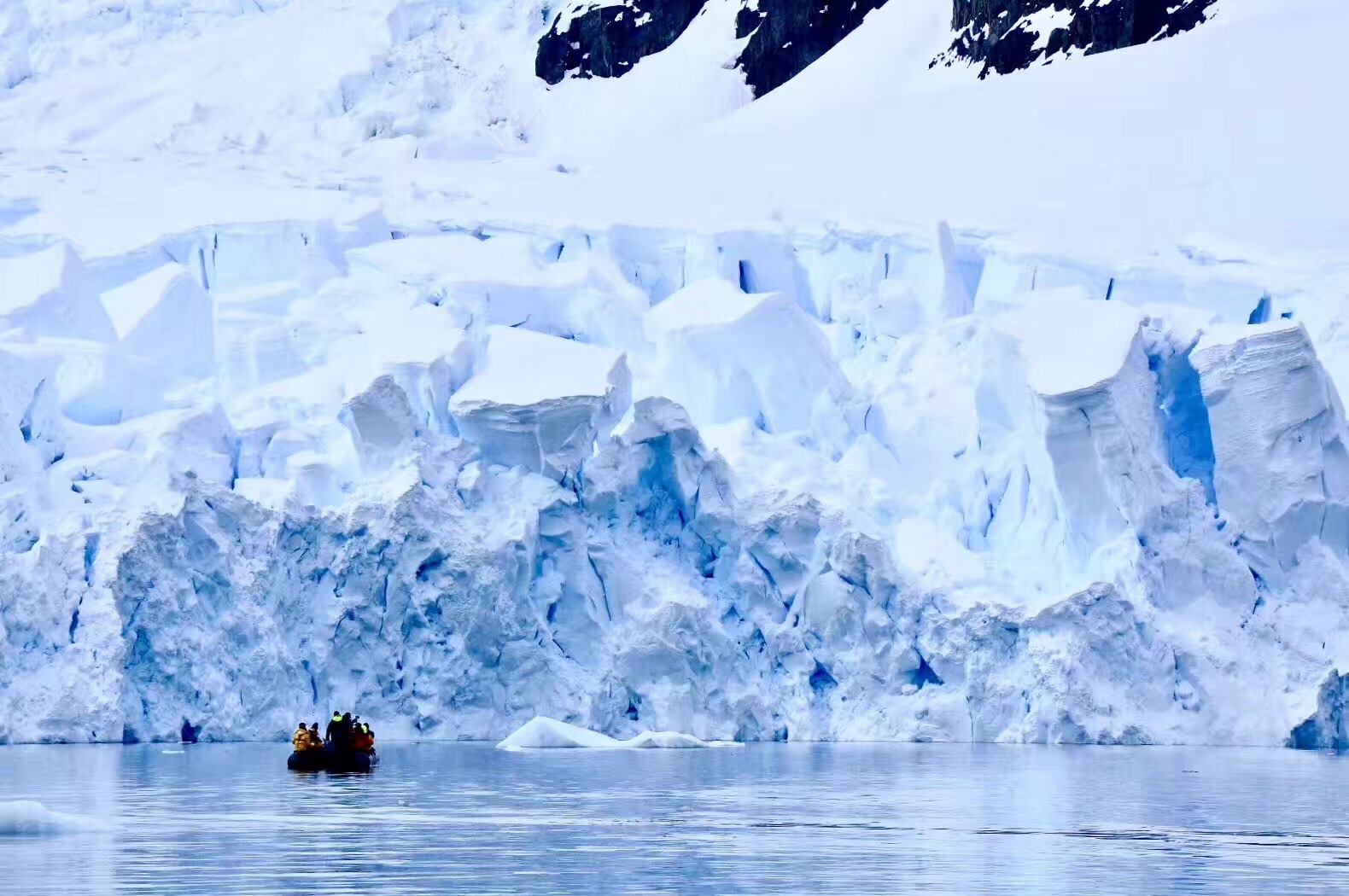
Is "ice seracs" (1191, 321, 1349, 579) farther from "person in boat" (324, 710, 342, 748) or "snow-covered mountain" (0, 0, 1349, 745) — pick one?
"person in boat" (324, 710, 342, 748)

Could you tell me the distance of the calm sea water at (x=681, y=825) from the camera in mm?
10273

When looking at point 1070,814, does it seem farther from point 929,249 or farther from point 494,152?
point 494,152

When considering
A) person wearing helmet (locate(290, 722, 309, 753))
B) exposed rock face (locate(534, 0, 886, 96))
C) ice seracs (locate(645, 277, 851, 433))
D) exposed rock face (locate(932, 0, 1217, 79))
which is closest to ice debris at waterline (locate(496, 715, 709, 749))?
person wearing helmet (locate(290, 722, 309, 753))

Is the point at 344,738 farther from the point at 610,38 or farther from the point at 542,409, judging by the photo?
the point at 610,38

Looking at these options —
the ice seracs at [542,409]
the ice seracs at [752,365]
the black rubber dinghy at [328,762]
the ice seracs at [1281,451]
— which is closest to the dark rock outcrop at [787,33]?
the ice seracs at [752,365]

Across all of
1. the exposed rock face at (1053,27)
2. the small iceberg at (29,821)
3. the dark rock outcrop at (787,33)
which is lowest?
the small iceberg at (29,821)

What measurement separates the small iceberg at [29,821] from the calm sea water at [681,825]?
15 cm

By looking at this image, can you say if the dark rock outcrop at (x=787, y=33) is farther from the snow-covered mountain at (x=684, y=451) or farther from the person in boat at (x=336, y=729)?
the person in boat at (x=336, y=729)

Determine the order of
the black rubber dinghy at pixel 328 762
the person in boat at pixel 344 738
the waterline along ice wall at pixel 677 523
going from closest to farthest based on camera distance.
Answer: the black rubber dinghy at pixel 328 762 < the person in boat at pixel 344 738 < the waterline along ice wall at pixel 677 523

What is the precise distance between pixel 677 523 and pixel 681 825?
11.5 metres

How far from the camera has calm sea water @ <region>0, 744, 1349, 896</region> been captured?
10273 millimetres

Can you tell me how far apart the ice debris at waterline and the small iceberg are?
9923 millimetres

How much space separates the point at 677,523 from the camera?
2464 cm

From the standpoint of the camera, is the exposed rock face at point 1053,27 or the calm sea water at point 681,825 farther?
the exposed rock face at point 1053,27
